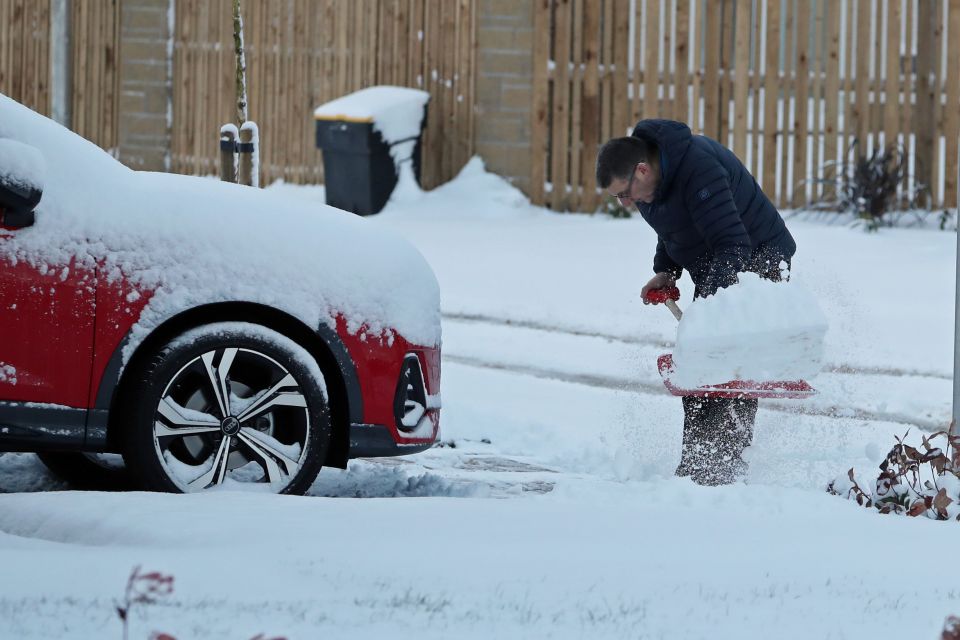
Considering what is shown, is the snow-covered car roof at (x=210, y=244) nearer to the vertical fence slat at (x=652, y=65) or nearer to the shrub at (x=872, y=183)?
the shrub at (x=872, y=183)

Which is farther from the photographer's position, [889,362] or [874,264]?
[874,264]

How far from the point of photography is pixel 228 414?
16.2 feet

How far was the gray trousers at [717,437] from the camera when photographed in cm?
599

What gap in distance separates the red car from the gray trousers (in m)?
1.29

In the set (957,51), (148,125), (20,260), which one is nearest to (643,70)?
(957,51)

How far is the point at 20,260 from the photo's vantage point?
15.4ft

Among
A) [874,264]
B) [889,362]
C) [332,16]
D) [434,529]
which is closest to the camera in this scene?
[434,529]

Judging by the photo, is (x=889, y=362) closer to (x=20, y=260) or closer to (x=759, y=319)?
(x=759, y=319)

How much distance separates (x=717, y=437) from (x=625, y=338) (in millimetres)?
4103

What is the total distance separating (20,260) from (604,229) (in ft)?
33.6

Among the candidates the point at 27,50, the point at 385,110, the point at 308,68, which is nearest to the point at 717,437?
the point at 385,110

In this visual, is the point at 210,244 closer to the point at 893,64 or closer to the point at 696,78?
the point at 696,78

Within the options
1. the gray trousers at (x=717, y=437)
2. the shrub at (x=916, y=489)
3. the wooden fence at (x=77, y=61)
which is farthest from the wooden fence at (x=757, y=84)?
the shrub at (x=916, y=489)

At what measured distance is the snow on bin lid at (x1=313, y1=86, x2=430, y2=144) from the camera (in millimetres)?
15203
